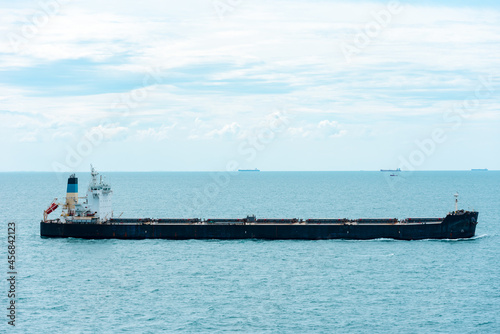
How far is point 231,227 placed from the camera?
83688 millimetres

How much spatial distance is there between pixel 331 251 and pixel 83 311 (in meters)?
35.7

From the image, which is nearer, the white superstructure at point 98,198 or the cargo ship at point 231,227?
the cargo ship at point 231,227

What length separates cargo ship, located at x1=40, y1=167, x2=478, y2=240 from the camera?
81875 mm

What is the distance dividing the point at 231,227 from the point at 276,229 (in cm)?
668

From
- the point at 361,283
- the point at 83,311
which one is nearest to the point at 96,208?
the point at 83,311

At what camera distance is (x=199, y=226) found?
276 feet

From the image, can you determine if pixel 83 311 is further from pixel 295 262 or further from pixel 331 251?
pixel 331 251

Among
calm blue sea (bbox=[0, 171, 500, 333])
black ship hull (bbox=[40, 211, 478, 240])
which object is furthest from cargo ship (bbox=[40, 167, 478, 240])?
calm blue sea (bbox=[0, 171, 500, 333])

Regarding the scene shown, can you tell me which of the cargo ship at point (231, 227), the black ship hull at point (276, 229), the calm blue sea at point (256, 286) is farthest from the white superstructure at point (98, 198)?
the calm blue sea at point (256, 286)

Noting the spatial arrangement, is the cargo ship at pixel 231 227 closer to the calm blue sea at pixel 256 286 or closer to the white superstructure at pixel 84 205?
the white superstructure at pixel 84 205

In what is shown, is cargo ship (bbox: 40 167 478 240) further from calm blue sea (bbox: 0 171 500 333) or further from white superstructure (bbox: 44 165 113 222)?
calm blue sea (bbox: 0 171 500 333)

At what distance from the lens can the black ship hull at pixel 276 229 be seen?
3211 inches

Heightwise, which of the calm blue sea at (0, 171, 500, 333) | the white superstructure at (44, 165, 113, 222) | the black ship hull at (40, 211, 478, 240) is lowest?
the calm blue sea at (0, 171, 500, 333)

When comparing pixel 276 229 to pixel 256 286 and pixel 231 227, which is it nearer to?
pixel 231 227
